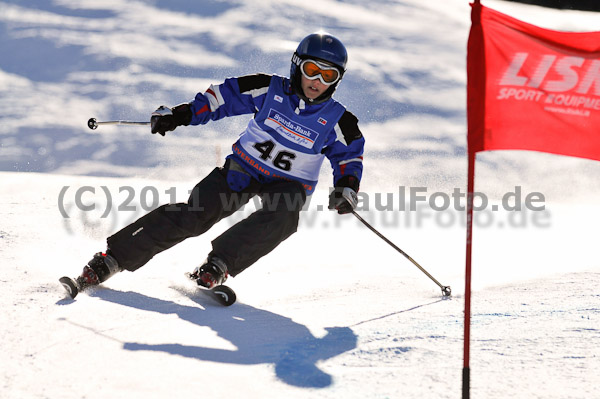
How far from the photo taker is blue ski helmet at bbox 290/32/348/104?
400 cm

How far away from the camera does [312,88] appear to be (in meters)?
4.07

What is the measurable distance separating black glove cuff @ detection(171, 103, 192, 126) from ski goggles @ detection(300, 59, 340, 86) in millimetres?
836

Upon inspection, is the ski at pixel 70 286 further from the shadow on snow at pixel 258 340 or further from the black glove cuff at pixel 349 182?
the black glove cuff at pixel 349 182

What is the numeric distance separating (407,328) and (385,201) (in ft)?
17.0

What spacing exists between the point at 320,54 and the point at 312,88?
23cm

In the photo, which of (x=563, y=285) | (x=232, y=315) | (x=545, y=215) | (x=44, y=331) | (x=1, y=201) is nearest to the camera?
(x=44, y=331)

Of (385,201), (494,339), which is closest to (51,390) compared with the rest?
(494,339)

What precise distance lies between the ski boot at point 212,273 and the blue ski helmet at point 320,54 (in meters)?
1.25

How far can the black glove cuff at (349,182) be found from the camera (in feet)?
13.7

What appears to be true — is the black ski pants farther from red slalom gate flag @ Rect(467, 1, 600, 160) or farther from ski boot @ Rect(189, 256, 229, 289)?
red slalom gate flag @ Rect(467, 1, 600, 160)

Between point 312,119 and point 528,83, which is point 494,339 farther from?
point 312,119

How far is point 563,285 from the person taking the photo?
4062 millimetres

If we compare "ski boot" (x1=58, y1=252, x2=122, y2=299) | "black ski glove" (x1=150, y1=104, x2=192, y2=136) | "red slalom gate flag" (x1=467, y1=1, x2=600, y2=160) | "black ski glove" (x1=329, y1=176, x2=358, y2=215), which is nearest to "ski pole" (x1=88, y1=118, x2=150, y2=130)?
"black ski glove" (x1=150, y1=104, x2=192, y2=136)

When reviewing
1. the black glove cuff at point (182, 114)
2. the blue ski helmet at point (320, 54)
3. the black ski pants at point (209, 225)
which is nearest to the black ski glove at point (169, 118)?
the black glove cuff at point (182, 114)
